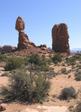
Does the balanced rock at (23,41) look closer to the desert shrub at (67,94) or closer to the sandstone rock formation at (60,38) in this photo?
the sandstone rock formation at (60,38)

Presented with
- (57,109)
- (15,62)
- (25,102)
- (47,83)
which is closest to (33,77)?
(47,83)

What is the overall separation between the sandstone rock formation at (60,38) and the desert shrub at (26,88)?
5448 centimetres

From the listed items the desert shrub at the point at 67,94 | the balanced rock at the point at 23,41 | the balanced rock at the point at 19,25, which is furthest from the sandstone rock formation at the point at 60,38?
the desert shrub at the point at 67,94

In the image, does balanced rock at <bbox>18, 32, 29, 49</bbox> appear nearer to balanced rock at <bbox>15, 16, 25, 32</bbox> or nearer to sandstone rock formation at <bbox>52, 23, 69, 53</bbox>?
balanced rock at <bbox>15, 16, 25, 32</bbox>

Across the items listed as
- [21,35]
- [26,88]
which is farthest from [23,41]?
[26,88]

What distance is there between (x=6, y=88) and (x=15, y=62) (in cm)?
1521

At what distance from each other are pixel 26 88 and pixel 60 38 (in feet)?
184

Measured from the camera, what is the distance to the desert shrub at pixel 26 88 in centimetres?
1725

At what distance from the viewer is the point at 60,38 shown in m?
73.2

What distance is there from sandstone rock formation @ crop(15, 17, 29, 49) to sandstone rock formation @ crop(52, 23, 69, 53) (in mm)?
6360

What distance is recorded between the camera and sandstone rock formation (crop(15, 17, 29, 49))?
7271 cm

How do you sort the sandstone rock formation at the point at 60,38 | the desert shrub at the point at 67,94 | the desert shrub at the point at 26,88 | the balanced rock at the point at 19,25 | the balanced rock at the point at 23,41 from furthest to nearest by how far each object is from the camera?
the balanced rock at the point at 19,25
the sandstone rock formation at the point at 60,38
the balanced rock at the point at 23,41
the desert shrub at the point at 67,94
the desert shrub at the point at 26,88

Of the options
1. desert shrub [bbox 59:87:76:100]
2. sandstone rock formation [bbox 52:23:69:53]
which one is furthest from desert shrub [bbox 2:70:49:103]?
sandstone rock formation [bbox 52:23:69:53]

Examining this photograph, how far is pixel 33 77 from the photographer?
60.2ft
